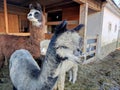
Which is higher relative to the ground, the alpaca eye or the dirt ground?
the alpaca eye

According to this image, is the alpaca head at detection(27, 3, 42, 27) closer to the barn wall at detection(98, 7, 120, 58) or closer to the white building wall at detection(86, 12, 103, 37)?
the white building wall at detection(86, 12, 103, 37)

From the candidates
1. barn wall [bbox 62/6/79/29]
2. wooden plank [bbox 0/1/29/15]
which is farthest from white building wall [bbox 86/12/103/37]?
wooden plank [bbox 0/1/29/15]

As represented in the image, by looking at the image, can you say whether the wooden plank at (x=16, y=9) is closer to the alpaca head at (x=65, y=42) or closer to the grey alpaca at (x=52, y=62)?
the grey alpaca at (x=52, y=62)

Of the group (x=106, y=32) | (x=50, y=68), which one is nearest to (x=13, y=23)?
(x=106, y=32)

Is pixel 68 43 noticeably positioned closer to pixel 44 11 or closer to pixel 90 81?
pixel 90 81

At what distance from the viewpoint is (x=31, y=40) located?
3.12m

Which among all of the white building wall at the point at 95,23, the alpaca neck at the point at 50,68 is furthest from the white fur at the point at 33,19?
the white building wall at the point at 95,23

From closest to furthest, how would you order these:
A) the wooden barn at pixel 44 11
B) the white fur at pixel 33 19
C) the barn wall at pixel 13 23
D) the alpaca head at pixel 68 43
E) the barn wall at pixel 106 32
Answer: the alpaca head at pixel 68 43, the white fur at pixel 33 19, the wooden barn at pixel 44 11, the barn wall at pixel 13 23, the barn wall at pixel 106 32

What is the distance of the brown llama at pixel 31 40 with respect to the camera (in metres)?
3.05

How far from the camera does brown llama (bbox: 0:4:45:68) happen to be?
10.0 feet

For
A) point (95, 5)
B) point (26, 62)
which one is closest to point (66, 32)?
point (26, 62)

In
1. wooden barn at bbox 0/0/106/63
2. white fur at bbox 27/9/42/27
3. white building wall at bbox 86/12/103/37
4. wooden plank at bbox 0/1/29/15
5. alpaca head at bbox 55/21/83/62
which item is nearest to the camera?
alpaca head at bbox 55/21/83/62

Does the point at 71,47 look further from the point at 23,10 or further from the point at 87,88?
the point at 23,10

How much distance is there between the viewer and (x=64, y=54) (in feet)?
2.93
